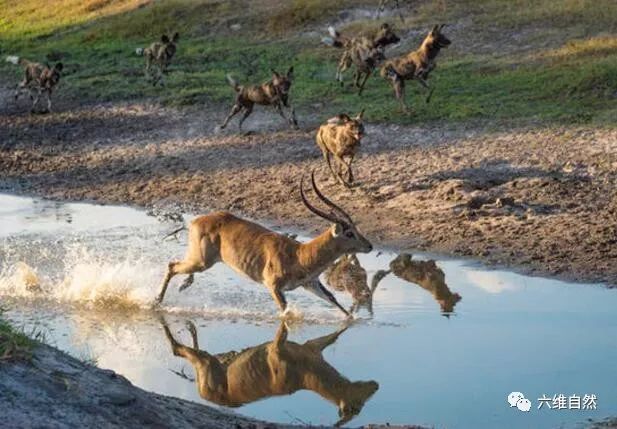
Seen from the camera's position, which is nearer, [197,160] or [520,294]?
[520,294]

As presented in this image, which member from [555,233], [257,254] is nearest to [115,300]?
[257,254]

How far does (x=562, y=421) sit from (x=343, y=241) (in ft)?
10.9

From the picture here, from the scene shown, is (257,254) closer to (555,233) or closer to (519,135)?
(555,233)

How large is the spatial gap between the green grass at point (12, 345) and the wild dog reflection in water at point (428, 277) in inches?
189

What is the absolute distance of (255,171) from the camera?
18.9 metres

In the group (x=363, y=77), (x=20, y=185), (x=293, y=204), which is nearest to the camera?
(x=293, y=204)

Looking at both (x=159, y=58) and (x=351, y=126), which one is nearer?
(x=351, y=126)

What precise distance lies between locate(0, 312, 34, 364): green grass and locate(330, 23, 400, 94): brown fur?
15197mm

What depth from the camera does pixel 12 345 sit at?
26.4ft

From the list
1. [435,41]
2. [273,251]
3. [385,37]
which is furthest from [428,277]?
[385,37]

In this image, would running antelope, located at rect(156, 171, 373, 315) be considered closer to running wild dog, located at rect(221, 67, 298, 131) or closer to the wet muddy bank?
the wet muddy bank

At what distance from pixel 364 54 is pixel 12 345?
1562 cm

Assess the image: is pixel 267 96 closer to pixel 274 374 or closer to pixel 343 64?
pixel 343 64

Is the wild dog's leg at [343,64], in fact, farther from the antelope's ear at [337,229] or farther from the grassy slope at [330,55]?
the antelope's ear at [337,229]
